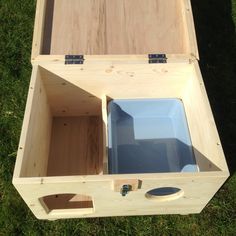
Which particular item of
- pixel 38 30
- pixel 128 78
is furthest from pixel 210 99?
pixel 38 30

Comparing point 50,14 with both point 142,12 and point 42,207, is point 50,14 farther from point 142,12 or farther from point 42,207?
point 42,207

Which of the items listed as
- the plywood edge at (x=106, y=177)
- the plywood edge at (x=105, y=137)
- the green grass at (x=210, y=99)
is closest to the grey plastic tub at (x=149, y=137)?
the plywood edge at (x=105, y=137)

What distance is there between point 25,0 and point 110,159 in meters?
1.52

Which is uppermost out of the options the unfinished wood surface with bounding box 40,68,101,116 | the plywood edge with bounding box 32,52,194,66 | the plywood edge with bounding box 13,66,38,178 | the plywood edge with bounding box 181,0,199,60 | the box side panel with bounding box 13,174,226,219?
the plywood edge with bounding box 181,0,199,60

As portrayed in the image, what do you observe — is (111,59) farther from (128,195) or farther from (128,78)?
(128,195)

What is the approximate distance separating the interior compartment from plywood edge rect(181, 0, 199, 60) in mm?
575

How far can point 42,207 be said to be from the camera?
160cm

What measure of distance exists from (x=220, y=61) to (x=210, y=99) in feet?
1.08

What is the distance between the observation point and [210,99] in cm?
227

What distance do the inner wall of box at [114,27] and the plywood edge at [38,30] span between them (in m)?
0.03

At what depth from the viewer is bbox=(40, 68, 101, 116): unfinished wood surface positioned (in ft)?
5.94

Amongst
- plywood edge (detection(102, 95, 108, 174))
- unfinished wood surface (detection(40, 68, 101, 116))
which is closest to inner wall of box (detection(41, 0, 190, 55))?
unfinished wood surface (detection(40, 68, 101, 116))

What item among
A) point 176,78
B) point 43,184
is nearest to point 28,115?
point 43,184

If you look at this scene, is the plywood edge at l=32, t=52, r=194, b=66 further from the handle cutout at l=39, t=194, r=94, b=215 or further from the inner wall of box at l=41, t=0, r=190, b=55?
the handle cutout at l=39, t=194, r=94, b=215
